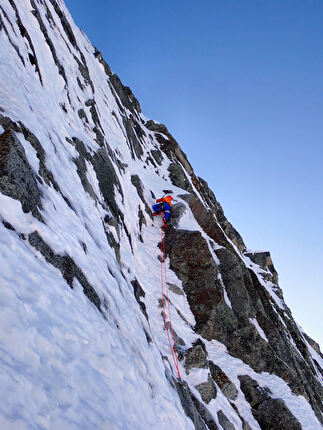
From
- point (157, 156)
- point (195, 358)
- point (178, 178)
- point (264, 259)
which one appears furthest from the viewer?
point (264, 259)

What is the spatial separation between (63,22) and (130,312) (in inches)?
1070

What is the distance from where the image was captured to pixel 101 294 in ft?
23.3

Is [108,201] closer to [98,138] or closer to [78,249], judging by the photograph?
[98,138]

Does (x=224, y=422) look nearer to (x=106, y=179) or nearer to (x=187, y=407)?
(x=187, y=407)

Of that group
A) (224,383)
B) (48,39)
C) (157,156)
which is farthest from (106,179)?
(157,156)

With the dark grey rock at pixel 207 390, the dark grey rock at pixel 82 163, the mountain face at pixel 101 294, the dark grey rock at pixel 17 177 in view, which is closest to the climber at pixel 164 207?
the mountain face at pixel 101 294

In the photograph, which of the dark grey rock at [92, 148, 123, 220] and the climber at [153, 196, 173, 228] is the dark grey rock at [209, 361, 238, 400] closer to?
the dark grey rock at [92, 148, 123, 220]

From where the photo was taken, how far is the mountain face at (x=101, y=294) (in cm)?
403

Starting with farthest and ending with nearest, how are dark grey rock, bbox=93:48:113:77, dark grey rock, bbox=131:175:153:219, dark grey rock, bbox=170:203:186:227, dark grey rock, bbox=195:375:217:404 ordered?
dark grey rock, bbox=93:48:113:77 → dark grey rock, bbox=131:175:153:219 → dark grey rock, bbox=170:203:186:227 → dark grey rock, bbox=195:375:217:404

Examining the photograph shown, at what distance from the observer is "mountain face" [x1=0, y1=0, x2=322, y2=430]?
4.03 m

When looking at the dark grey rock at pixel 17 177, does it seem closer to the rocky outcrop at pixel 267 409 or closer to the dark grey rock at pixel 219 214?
the rocky outcrop at pixel 267 409

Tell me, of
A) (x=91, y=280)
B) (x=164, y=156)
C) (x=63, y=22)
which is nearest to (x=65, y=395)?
(x=91, y=280)

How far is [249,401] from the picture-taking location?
13.6m

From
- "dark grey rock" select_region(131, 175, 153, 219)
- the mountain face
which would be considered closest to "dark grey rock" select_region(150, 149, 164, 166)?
the mountain face
